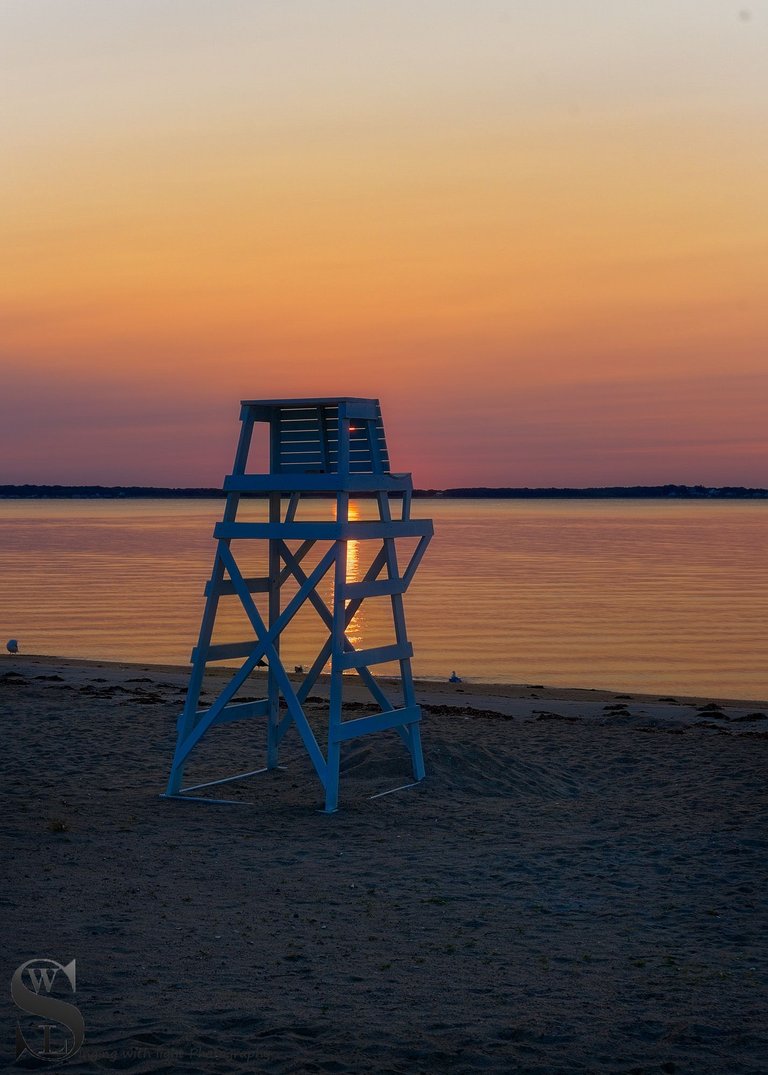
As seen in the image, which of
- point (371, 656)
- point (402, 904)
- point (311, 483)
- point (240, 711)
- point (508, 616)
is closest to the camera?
point (402, 904)

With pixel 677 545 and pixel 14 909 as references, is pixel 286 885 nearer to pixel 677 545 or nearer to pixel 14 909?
pixel 14 909

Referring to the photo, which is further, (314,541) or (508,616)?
(508,616)

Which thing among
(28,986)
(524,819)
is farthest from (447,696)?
(28,986)

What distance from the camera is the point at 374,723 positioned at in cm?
1134

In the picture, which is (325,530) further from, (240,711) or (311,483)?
(240,711)

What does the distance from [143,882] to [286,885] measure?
102cm

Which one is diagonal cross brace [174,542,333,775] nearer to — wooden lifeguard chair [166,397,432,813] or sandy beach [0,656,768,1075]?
wooden lifeguard chair [166,397,432,813]

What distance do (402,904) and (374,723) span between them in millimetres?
3322

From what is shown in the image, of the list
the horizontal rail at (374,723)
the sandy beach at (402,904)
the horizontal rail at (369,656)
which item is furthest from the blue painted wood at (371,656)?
the sandy beach at (402,904)

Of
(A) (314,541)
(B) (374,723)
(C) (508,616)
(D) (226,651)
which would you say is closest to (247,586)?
(D) (226,651)

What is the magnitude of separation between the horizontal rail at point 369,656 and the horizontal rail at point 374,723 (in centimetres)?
51

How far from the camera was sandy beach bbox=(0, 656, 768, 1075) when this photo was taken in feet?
18.8

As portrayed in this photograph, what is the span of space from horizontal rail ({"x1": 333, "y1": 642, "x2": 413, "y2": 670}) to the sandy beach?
1.36 metres

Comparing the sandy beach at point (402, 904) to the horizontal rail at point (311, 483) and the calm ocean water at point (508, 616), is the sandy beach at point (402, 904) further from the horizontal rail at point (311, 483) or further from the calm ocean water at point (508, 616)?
the calm ocean water at point (508, 616)
